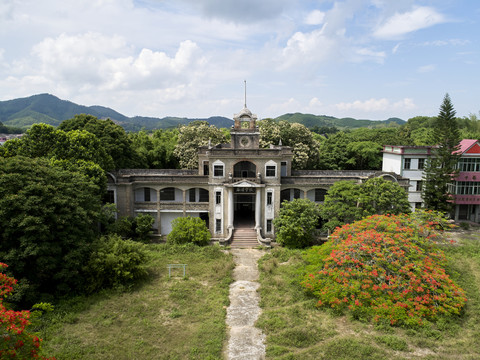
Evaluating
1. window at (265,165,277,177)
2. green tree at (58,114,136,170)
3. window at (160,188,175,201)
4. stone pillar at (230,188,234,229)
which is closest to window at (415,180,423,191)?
window at (265,165,277,177)

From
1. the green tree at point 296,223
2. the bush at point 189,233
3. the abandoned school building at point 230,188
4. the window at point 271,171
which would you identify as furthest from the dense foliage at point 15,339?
the window at point 271,171

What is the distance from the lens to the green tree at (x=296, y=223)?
2400 centimetres

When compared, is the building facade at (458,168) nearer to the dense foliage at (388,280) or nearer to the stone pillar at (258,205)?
the stone pillar at (258,205)

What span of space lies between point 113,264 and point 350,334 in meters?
11.8

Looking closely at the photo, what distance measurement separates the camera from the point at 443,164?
93.0 ft

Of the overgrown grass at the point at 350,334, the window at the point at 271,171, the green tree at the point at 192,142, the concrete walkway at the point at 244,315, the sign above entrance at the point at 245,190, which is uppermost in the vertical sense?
the green tree at the point at 192,142

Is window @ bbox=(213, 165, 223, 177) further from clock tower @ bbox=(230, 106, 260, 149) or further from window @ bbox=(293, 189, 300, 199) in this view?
window @ bbox=(293, 189, 300, 199)

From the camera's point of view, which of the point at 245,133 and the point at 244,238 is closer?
the point at 244,238

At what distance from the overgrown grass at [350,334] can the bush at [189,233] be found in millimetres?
8342

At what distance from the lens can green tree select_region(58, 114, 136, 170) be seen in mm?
30547

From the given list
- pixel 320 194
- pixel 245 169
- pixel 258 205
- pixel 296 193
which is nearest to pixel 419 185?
pixel 320 194

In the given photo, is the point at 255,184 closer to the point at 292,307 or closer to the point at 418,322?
the point at 292,307

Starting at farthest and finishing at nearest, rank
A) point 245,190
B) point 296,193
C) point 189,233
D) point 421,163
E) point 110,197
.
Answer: point 421,163 → point 296,193 → point 110,197 → point 245,190 → point 189,233

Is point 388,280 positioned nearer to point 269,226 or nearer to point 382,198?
point 382,198
